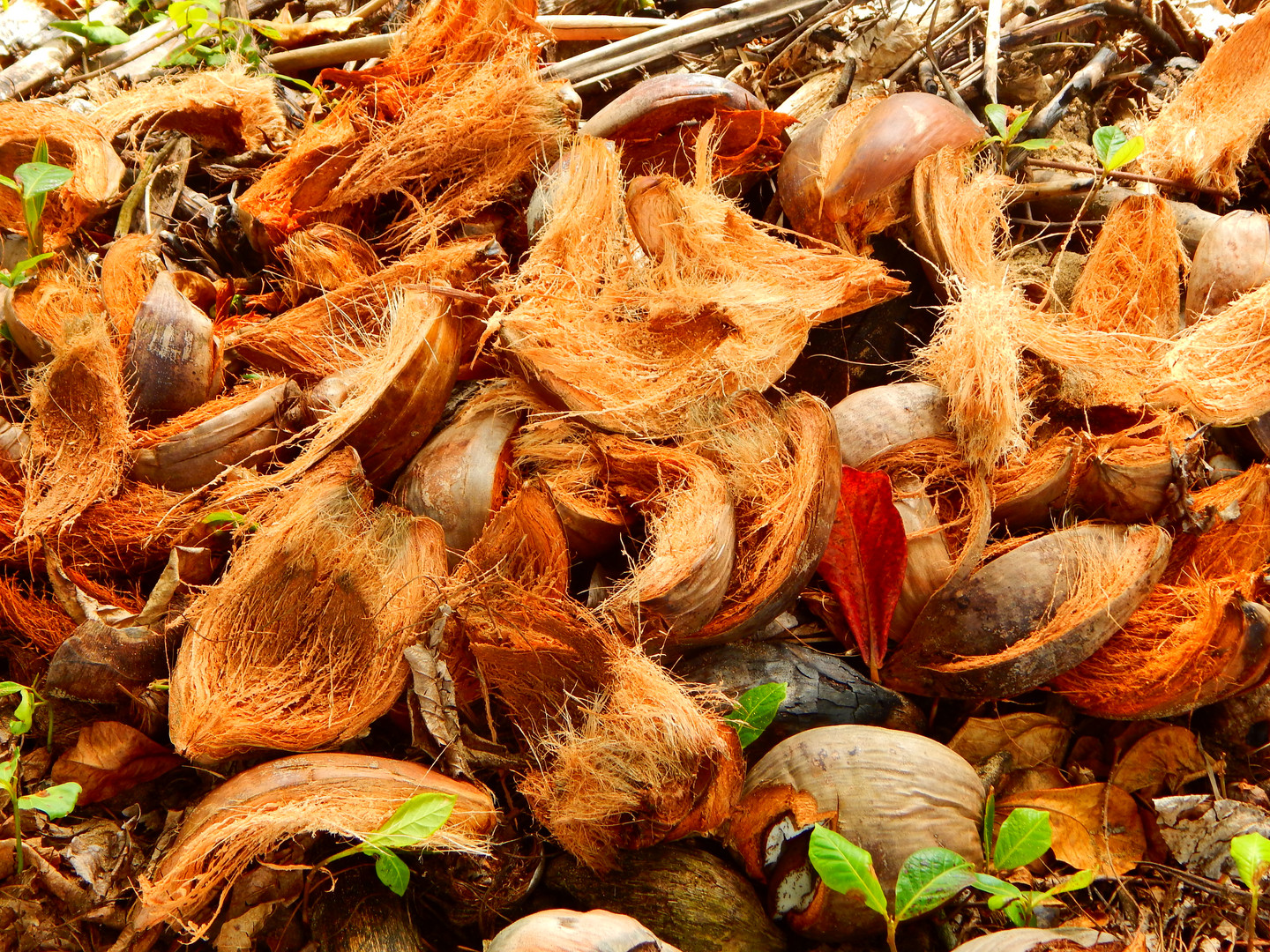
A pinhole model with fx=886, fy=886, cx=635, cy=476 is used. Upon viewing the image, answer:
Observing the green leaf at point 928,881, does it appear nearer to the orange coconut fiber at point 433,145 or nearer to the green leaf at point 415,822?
the green leaf at point 415,822

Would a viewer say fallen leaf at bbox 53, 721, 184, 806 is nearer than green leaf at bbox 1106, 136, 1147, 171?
Yes

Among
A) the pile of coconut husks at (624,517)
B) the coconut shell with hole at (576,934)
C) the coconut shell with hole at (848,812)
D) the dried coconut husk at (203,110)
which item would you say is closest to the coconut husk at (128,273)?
the pile of coconut husks at (624,517)

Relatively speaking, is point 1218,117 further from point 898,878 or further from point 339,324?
point 339,324

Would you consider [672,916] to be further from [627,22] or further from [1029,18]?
[1029,18]

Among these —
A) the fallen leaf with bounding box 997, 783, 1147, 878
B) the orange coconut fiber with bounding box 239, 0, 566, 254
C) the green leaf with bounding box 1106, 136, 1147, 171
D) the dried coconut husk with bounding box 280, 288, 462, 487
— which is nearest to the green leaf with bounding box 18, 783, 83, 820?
the dried coconut husk with bounding box 280, 288, 462, 487

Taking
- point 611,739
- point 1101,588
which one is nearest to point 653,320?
point 611,739

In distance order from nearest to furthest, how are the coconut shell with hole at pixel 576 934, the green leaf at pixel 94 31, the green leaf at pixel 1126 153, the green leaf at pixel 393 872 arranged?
the coconut shell with hole at pixel 576 934, the green leaf at pixel 393 872, the green leaf at pixel 1126 153, the green leaf at pixel 94 31

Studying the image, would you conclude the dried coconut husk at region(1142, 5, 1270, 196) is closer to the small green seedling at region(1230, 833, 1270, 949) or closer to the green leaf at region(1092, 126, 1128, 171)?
the green leaf at region(1092, 126, 1128, 171)

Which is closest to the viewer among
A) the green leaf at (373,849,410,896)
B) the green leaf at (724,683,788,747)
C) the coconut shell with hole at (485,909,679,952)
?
the coconut shell with hole at (485,909,679,952)
